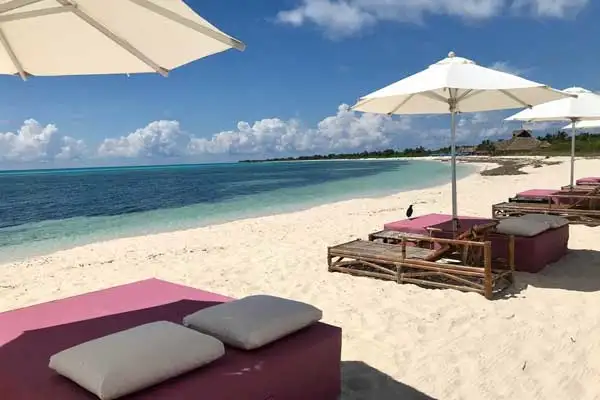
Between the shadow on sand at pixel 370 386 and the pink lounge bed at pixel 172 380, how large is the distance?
218 mm

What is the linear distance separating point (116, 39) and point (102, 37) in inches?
8.2

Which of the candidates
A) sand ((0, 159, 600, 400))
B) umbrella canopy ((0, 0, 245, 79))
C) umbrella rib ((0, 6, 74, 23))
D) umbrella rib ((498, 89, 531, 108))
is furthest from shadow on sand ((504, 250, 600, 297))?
umbrella rib ((0, 6, 74, 23))

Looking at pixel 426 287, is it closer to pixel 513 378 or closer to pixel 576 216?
pixel 513 378

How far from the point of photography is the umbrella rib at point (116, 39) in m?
2.82

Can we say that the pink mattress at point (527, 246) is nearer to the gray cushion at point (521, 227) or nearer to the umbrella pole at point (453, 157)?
the gray cushion at point (521, 227)

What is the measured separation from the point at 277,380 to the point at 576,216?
28.6ft

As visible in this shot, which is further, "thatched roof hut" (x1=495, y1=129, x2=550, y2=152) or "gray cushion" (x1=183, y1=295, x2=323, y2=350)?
"thatched roof hut" (x1=495, y1=129, x2=550, y2=152)

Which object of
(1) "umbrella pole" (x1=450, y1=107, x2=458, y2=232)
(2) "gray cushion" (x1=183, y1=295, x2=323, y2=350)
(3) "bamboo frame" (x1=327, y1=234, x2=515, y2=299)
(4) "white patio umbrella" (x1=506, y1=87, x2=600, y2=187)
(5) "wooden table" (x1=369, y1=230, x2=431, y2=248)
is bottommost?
(3) "bamboo frame" (x1=327, y1=234, x2=515, y2=299)

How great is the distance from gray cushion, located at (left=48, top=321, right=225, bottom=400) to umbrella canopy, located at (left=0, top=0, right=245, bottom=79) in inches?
69.3

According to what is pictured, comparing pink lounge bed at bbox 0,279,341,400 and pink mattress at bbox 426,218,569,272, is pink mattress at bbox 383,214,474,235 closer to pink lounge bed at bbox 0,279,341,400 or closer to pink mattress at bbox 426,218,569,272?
pink mattress at bbox 426,218,569,272

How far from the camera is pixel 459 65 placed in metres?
5.60

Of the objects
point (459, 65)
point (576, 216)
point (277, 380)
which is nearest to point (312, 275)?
point (459, 65)

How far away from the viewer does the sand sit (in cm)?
328

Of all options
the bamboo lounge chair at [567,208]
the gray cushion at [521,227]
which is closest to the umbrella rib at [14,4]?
the gray cushion at [521,227]
